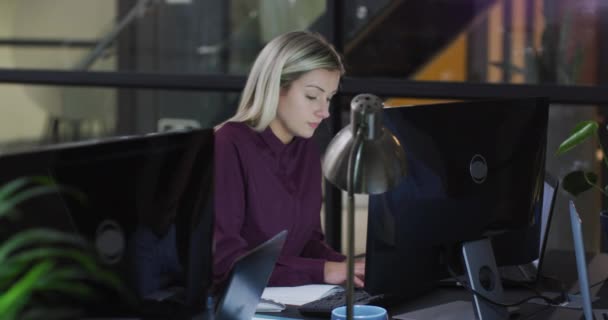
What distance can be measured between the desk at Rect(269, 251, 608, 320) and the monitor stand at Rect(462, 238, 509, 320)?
8 cm

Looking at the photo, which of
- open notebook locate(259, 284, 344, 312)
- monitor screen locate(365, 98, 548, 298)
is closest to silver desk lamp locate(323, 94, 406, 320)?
monitor screen locate(365, 98, 548, 298)

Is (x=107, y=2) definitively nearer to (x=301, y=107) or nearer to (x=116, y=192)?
(x=301, y=107)

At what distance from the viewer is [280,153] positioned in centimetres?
217

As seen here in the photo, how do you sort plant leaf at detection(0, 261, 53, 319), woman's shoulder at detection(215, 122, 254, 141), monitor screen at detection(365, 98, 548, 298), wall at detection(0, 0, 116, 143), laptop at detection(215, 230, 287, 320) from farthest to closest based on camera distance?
wall at detection(0, 0, 116, 143) → woman's shoulder at detection(215, 122, 254, 141) → monitor screen at detection(365, 98, 548, 298) → laptop at detection(215, 230, 287, 320) → plant leaf at detection(0, 261, 53, 319)

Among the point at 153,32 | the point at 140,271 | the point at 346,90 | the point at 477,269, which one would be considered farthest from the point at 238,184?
the point at 153,32

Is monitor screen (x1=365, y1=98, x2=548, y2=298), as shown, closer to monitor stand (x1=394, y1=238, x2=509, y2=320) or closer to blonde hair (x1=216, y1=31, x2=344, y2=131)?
monitor stand (x1=394, y1=238, x2=509, y2=320)

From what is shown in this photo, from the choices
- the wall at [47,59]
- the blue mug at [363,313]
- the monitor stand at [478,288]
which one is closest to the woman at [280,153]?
the monitor stand at [478,288]

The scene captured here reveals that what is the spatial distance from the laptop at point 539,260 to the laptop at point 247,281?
70cm

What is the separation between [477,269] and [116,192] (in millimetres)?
800

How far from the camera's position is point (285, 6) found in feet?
12.3

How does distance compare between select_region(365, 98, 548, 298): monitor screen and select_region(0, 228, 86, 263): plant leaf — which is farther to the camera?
select_region(365, 98, 548, 298): monitor screen

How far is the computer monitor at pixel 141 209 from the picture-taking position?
3.42ft

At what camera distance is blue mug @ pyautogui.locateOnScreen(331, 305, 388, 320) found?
4.78 ft

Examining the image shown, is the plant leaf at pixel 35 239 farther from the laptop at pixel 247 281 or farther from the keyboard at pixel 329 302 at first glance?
the keyboard at pixel 329 302
